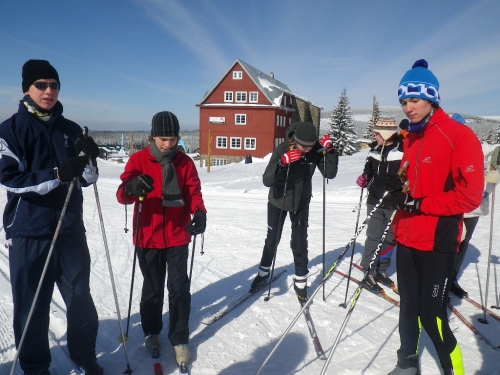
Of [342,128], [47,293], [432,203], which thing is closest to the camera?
[432,203]

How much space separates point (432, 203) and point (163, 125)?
2.16m

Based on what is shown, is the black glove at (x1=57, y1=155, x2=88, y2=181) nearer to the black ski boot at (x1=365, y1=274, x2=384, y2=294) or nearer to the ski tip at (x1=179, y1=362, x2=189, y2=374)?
the ski tip at (x1=179, y1=362, x2=189, y2=374)

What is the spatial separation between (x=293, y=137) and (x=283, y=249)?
300cm

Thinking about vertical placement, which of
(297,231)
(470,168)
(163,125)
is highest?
(163,125)

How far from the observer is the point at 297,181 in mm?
3990

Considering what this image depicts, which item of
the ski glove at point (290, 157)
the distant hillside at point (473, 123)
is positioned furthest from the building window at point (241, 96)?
the ski glove at point (290, 157)

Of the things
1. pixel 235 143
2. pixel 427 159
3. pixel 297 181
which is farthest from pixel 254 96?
pixel 427 159

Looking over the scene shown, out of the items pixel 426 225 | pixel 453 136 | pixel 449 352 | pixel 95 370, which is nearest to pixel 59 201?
pixel 95 370

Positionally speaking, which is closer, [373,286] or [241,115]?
[373,286]

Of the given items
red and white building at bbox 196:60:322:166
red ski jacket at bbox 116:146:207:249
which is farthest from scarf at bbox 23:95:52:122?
red and white building at bbox 196:60:322:166

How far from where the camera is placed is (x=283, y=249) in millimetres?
6203

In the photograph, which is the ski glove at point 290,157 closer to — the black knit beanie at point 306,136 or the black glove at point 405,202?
the black knit beanie at point 306,136

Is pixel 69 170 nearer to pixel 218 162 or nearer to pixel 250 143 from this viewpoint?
pixel 250 143

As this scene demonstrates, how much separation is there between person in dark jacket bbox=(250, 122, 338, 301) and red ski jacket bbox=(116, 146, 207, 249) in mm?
1162
